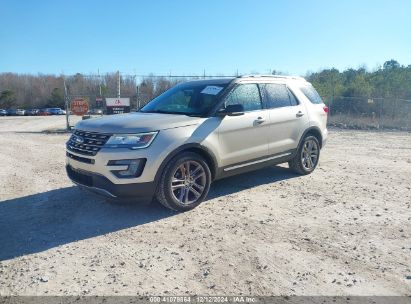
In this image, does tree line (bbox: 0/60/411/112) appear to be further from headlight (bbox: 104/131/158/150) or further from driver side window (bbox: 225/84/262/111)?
headlight (bbox: 104/131/158/150)

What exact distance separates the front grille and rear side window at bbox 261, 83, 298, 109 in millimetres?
2806

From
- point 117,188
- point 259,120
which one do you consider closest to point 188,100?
point 259,120

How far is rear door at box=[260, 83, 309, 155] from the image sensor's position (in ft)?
19.0

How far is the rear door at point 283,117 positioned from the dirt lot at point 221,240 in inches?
29.7

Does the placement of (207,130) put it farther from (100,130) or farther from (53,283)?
(53,283)

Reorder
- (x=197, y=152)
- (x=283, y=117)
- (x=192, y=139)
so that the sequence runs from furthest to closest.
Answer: (x=283, y=117) → (x=197, y=152) → (x=192, y=139)

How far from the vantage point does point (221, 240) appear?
3943 mm

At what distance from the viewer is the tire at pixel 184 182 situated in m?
4.53

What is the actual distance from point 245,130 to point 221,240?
6.49 feet

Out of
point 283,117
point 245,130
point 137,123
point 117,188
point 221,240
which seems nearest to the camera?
point 221,240

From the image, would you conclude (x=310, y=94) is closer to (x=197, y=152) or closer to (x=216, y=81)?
(x=216, y=81)

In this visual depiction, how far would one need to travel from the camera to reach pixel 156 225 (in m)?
4.38

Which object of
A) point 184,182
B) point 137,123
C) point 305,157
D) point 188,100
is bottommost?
point 184,182

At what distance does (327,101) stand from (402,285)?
19.7 metres
